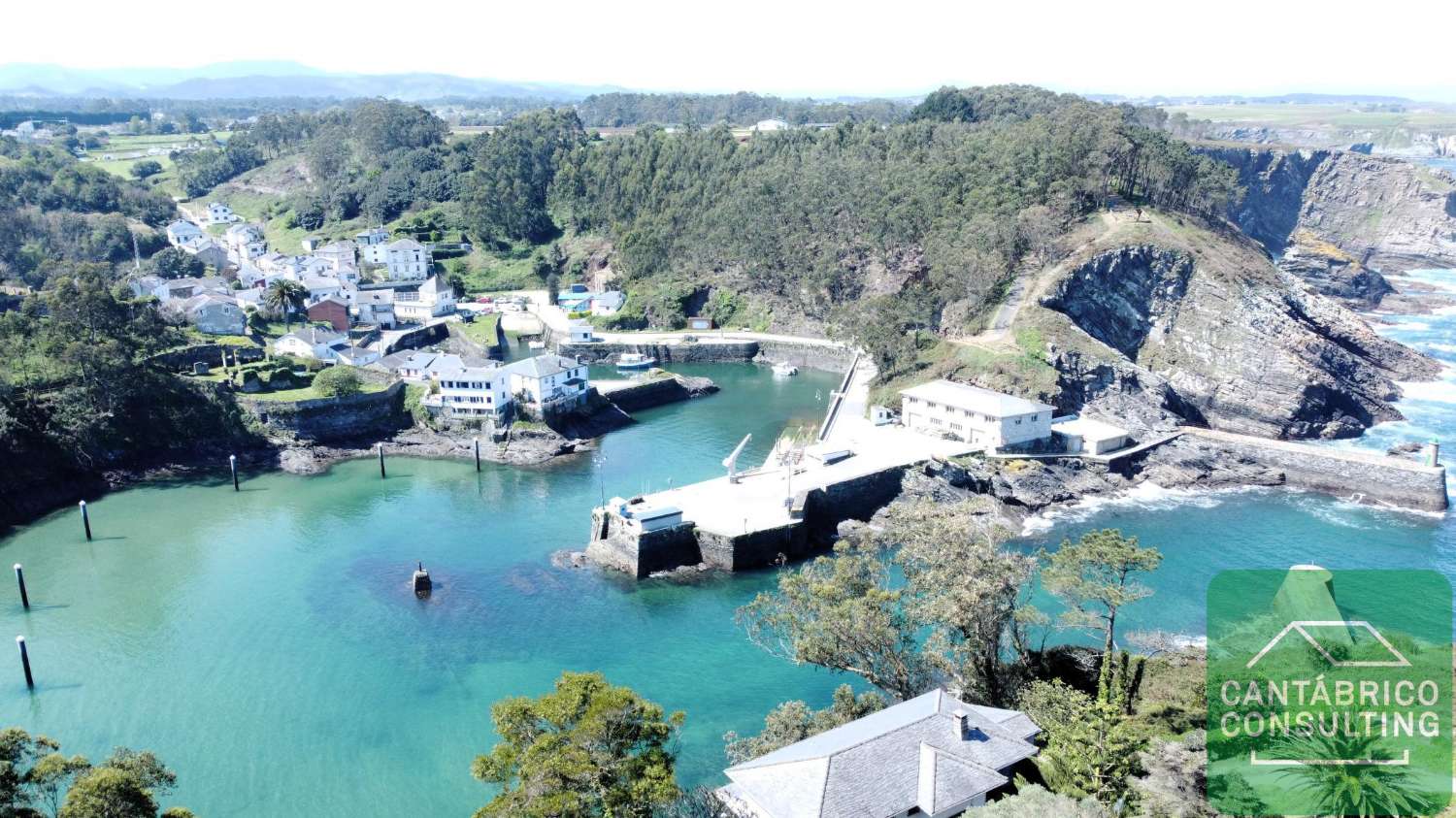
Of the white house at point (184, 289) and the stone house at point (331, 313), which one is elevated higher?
the white house at point (184, 289)

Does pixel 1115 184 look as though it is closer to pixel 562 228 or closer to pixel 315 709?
pixel 562 228

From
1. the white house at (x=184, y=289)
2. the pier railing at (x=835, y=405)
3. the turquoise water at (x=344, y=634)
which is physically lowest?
the turquoise water at (x=344, y=634)

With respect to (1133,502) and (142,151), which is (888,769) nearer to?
(1133,502)

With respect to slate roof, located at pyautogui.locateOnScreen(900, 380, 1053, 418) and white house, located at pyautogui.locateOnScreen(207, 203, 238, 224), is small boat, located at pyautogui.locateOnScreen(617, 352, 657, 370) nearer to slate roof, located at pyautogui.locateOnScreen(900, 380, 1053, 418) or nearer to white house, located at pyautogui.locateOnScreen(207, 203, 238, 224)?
slate roof, located at pyautogui.locateOnScreen(900, 380, 1053, 418)

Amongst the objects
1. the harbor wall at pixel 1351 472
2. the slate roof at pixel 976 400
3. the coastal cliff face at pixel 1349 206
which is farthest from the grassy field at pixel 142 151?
the coastal cliff face at pixel 1349 206

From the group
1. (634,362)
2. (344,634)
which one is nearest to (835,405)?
(634,362)

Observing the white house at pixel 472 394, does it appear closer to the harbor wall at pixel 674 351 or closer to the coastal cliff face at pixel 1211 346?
the harbor wall at pixel 674 351
